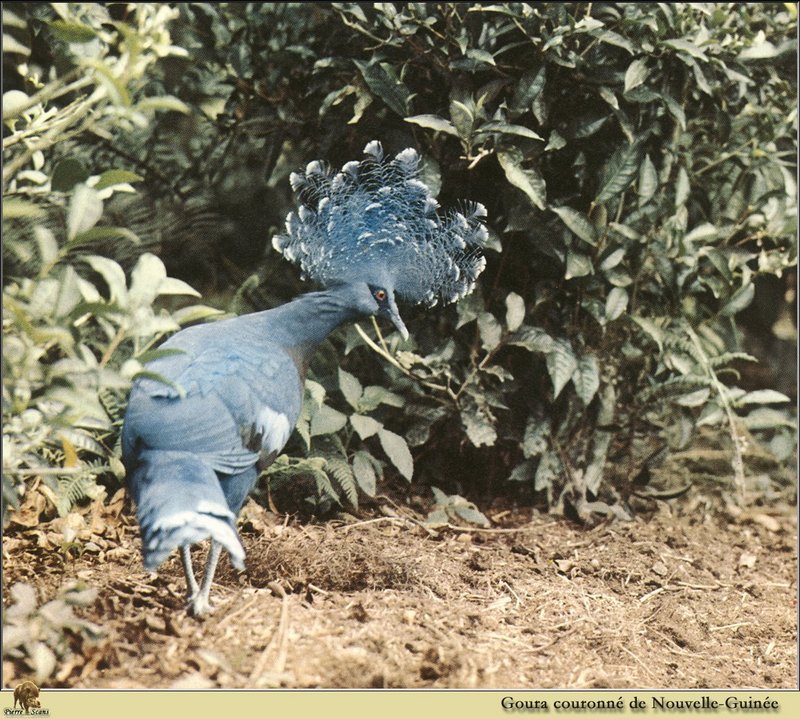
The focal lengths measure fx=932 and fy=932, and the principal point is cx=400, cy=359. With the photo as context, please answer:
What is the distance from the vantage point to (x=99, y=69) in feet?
6.15

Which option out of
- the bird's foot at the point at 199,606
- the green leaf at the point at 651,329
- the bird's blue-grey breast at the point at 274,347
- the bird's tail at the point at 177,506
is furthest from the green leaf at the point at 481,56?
the bird's foot at the point at 199,606

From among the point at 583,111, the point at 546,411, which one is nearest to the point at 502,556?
the point at 546,411

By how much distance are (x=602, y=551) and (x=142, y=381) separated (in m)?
1.75

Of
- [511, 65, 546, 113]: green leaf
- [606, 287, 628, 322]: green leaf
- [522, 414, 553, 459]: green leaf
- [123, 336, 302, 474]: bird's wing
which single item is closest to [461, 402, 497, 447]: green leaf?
[522, 414, 553, 459]: green leaf

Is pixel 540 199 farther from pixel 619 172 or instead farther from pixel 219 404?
pixel 219 404

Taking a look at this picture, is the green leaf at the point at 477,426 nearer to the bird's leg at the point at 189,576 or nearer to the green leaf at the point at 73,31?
the bird's leg at the point at 189,576

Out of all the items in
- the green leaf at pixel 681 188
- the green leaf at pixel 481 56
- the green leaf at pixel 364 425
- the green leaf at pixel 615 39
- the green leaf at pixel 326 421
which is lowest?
the green leaf at pixel 364 425

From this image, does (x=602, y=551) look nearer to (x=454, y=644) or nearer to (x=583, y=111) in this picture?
(x=454, y=644)

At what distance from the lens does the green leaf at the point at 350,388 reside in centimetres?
329

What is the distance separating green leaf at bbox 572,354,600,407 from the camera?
3279 millimetres

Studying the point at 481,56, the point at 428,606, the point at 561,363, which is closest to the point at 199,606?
the point at 428,606

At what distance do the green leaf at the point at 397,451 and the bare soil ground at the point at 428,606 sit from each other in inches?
7.6
